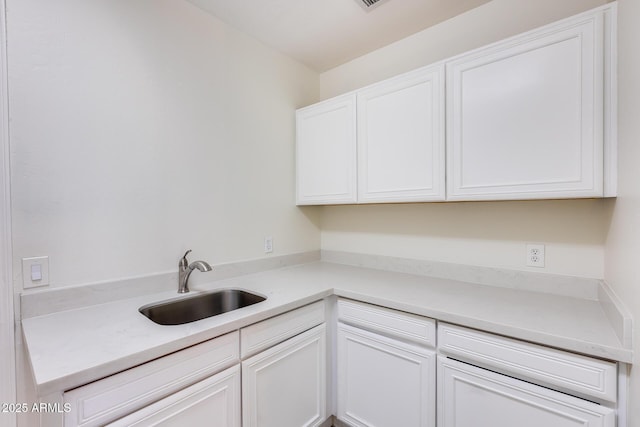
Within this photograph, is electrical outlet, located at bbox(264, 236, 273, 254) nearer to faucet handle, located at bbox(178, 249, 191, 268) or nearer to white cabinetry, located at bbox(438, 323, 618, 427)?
faucet handle, located at bbox(178, 249, 191, 268)

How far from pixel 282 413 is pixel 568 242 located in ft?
5.35

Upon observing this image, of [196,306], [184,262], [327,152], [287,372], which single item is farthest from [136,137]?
[287,372]

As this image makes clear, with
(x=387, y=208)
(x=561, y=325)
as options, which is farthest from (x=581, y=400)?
(x=387, y=208)

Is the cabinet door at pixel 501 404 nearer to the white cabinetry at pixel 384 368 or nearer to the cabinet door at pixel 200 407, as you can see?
the white cabinetry at pixel 384 368

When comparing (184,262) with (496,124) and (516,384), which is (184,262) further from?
(496,124)

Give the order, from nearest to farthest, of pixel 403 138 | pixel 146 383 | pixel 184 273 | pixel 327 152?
pixel 146 383, pixel 184 273, pixel 403 138, pixel 327 152

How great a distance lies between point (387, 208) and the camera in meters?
2.05

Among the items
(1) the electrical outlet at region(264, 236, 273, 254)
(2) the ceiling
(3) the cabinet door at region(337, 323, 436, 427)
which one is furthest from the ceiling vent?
(3) the cabinet door at region(337, 323, 436, 427)

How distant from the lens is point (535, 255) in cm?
147

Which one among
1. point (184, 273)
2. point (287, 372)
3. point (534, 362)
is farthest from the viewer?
point (184, 273)

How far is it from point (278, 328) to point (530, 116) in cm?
150

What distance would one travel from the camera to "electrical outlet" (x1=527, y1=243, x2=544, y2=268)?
1.46 metres

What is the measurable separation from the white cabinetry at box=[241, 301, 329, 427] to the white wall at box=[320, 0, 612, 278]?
815 millimetres

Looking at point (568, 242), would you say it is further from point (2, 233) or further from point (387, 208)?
point (2, 233)
